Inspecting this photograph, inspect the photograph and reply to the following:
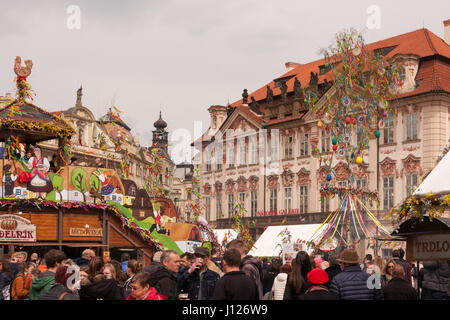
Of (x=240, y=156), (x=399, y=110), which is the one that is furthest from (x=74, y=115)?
(x=399, y=110)

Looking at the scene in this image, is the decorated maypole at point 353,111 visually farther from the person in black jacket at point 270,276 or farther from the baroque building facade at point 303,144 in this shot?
the person in black jacket at point 270,276

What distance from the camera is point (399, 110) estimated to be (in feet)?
132

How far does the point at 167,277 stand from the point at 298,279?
5.06 ft

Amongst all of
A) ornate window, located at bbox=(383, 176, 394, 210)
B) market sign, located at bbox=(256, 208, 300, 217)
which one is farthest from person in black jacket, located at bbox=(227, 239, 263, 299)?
market sign, located at bbox=(256, 208, 300, 217)

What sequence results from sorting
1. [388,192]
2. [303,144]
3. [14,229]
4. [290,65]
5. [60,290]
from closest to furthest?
[60,290], [14,229], [388,192], [303,144], [290,65]

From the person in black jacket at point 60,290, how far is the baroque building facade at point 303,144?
26657 millimetres

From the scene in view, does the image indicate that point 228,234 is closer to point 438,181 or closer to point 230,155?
point 230,155

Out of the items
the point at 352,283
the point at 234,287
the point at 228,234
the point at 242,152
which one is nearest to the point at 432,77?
the point at 228,234

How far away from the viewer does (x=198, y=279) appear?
891cm

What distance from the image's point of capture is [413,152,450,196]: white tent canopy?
9.32 meters

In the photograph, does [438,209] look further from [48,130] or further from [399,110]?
[399,110]

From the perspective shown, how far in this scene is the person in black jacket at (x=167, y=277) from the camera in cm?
865

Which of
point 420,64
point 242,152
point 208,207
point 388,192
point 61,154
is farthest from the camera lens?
point 208,207
